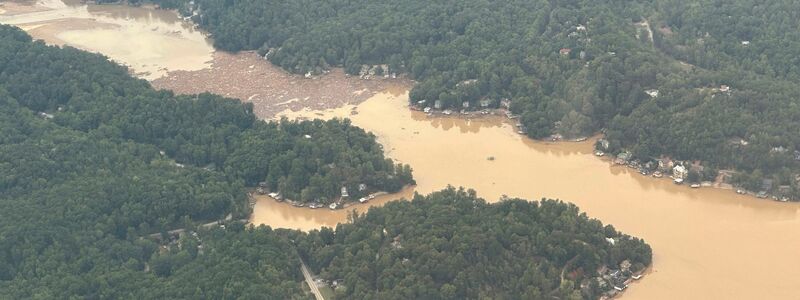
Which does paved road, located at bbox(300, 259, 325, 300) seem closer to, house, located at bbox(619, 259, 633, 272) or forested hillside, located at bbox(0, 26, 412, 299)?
forested hillside, located at bbox(0, 26, 412, 299)

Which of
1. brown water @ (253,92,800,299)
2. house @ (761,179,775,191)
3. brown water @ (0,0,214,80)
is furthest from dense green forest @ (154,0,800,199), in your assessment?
brown water @ (0,0,214,80)

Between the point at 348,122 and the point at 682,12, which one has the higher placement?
the point at 682,12

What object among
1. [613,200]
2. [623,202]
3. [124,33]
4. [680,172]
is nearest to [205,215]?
[613,200]

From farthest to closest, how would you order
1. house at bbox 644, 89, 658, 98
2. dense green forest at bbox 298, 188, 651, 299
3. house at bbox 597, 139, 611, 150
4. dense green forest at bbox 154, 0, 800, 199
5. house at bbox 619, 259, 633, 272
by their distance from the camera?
house at bbox 644, 89, 658, 98
house at bbox 597, 139, 611, 150
dense green forest at bbox 154, 0, 800, 199
house at bbox 619, 259, 633, 272
dense green forest at bbox 298, 188, 651, 299

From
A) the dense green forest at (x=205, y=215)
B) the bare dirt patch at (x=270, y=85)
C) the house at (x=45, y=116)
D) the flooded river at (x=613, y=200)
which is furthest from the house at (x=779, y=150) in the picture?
the house at (x=45, y=116)

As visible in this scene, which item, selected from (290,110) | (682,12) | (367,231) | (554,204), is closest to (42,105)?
(290,110)

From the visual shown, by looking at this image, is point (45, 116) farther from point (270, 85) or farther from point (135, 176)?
point (270, 85)

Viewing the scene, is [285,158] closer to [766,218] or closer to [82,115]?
[82,115]
